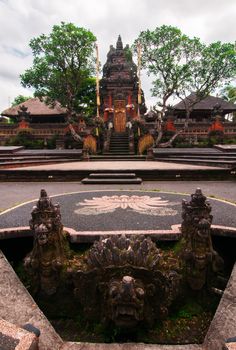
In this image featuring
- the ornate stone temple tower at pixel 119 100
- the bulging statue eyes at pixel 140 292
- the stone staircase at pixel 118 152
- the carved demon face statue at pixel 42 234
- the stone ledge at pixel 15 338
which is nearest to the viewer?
the stone ledge at pixel 15 338

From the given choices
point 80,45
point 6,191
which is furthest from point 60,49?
point 6,191

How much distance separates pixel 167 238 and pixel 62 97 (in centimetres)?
2036

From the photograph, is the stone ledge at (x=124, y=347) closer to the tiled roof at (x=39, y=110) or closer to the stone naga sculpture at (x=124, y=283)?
the stone naga sculpture at (x=124, y=283)

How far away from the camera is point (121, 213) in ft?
14.8

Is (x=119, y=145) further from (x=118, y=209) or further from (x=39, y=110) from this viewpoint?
(x=118, y=209)

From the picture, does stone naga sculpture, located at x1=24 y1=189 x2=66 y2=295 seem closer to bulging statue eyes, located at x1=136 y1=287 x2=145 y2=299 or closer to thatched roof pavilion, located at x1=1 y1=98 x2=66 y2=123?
bulging statue eyes, located at x1=136 y1=287 x2=145 y2=299

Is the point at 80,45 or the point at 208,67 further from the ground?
the point at 80,45

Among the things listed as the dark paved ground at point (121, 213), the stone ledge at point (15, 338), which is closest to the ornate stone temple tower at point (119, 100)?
the dark paved ground at point (121, 213)

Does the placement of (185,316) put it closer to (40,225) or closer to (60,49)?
(40,225)

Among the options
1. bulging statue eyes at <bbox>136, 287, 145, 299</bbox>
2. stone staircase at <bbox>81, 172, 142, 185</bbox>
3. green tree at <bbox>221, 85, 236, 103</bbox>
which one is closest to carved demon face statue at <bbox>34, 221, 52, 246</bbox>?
bulging statue eyes at <bbox>136, 287, 145, 299</bbox>

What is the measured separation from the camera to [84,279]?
2.70m

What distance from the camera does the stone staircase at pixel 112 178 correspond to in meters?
Result: 8.10

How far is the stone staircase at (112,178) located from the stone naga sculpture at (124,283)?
5.31 m

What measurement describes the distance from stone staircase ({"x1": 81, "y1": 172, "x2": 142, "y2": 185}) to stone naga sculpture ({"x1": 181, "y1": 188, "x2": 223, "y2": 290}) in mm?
4980
